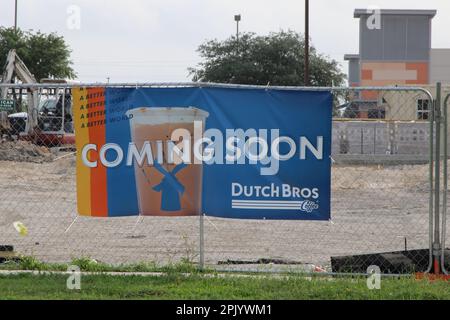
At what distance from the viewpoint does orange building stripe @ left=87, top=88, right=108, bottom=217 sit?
9.25 metres

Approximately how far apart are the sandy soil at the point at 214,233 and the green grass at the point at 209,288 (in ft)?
4.88

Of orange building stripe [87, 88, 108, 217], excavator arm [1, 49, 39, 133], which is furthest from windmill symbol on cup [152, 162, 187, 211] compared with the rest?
excavator arm [1, 49, 39, 133]

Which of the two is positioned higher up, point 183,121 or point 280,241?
point 183,121

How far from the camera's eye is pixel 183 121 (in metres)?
9.15

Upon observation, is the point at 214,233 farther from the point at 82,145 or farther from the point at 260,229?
the point at 82,145

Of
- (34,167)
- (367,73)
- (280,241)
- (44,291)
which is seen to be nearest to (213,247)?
(280,241)

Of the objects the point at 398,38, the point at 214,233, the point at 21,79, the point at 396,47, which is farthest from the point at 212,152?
the point at 398,38

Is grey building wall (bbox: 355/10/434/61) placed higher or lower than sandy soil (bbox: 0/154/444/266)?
higher

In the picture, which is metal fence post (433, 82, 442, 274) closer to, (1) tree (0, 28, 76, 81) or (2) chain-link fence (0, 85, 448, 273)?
(2) chain-link fence (0, 85, 448, 273)

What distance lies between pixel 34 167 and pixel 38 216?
14.1 metres

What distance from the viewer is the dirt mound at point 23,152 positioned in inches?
1342

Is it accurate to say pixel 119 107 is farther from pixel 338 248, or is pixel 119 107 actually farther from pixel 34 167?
pixel 34 167

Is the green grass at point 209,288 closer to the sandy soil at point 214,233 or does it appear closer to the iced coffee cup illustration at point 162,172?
the iced coffee cup illustration at point 162,172

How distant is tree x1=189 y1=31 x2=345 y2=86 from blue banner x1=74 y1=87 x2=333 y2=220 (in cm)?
5006
